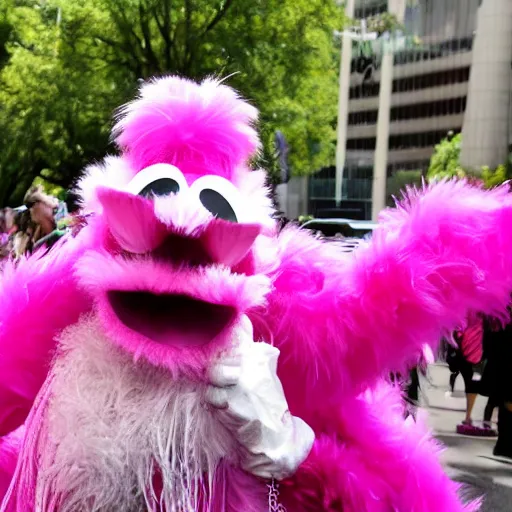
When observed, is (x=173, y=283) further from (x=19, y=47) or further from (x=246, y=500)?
(x=19, y=47)

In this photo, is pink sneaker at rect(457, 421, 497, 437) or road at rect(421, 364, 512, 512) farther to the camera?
pink sneaker at rect(457, 421, 497, 437)

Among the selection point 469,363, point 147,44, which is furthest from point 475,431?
point 147,44

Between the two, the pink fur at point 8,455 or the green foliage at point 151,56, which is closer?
the pink fur at point 8,455

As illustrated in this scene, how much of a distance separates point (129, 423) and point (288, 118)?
15.0 m

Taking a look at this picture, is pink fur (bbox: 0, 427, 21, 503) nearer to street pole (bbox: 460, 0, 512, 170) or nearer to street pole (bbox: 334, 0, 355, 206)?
street pole (bbox: 334, 0, 355, 206)

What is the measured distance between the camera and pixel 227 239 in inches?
68.2

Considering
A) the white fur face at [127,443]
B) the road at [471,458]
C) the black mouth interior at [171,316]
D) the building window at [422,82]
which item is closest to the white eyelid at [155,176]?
the black mouth interior at [171,316]

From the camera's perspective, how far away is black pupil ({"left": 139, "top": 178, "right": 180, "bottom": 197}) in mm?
1853

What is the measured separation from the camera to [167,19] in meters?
15.4

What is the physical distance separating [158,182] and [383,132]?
75.7ft

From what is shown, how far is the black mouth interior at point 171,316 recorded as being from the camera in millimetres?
1729

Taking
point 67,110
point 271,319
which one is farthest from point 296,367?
point 67,110

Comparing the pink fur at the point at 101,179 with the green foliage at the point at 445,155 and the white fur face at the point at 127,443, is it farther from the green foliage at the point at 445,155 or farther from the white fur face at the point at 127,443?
the green foliage at the point at 445,155

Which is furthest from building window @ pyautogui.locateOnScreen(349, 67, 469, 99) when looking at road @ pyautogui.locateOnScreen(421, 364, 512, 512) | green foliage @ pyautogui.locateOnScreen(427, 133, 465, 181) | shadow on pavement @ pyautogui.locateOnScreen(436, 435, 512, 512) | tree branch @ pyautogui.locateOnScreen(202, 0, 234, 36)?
shadow on pavement @ pyautogui.locateOnScreen(436, 435, 512, 512)
